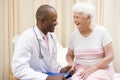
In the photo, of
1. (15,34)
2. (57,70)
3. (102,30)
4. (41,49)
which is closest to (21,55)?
A: (41,49)

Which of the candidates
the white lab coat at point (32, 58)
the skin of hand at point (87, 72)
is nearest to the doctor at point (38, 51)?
the white lab coat at point (32, 58)

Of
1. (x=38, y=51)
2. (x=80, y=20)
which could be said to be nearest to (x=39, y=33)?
(x=38, y=51)

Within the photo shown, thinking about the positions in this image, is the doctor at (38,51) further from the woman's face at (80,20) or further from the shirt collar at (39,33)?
the woman's face at (80,20)

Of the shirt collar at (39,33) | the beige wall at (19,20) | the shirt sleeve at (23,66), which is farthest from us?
the beige wall at (19,20)

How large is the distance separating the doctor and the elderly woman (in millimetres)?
207

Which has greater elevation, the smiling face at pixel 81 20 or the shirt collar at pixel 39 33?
the smiling face at pixel 81 20

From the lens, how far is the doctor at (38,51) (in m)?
1.62

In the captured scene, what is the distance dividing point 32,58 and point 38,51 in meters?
0.07

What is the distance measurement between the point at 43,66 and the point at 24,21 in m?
1.61

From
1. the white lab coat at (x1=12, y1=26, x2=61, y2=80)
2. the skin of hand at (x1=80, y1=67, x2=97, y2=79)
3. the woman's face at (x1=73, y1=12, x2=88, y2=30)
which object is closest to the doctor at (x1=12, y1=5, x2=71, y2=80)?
the white lab coat at (x1=12, y1=26, x2=61, y2=80)

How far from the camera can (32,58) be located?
5.79 ft

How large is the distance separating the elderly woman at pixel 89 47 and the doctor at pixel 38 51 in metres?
0.21

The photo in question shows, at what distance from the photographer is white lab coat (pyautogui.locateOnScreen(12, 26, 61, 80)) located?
1615 mm

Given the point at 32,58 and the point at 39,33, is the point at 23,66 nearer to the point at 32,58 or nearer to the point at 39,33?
the point at 32,58
